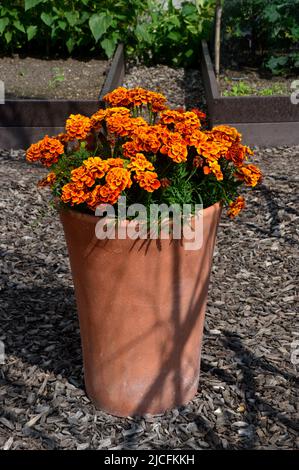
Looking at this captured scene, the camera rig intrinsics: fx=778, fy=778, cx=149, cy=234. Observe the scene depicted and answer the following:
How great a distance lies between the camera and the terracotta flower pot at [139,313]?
2.91m

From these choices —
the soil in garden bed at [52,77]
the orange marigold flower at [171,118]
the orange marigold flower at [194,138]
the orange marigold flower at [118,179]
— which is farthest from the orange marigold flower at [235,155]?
the soil in garden bed at [52,77]

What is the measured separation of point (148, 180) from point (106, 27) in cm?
591

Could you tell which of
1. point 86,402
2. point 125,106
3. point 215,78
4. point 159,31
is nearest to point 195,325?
point 86,402

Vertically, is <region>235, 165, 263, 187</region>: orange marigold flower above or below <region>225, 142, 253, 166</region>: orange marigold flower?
below

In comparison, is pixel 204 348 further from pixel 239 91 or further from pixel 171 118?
pixel 239 91

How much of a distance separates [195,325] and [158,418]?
0.44 metres

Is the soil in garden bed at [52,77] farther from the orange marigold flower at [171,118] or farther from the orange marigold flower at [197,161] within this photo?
the orange marigold flower at [197,161]

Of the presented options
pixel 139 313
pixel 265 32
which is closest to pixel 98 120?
pixel 139 313

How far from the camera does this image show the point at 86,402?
3.38 m

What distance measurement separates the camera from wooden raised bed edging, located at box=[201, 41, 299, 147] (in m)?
6.56

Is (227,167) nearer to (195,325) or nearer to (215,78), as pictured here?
(195,325)

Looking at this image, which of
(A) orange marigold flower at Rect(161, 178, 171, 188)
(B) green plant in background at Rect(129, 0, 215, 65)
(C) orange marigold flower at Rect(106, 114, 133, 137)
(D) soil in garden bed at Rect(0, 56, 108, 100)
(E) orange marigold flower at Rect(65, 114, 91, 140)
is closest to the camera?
(A) orange marigold flower at Rect(161, 178, 171, 188)

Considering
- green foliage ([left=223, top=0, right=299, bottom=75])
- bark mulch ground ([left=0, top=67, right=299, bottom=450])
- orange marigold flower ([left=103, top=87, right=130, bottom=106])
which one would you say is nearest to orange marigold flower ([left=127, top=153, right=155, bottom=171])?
orange marigold flower ([left=103, top=87, right=130, bottom=106])

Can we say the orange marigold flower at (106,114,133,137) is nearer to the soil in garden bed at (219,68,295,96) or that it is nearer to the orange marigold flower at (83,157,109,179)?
the orange marigold flower at (83,157,109,179)
